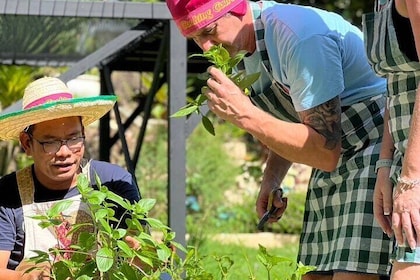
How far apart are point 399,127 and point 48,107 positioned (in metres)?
1.27

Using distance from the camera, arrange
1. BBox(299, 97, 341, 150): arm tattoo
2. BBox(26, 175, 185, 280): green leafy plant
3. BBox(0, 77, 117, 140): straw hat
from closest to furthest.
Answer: BBox(26, 175, 185, 280): green leafy plant → BBox(299, 97, 341, 150): arm tattoo → BBox(0, 77, 117, 140): straw hat

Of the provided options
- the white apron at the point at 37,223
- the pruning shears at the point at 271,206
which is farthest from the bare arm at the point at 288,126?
the white apron at the point at 37,223

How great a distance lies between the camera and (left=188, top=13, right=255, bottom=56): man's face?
320 cm

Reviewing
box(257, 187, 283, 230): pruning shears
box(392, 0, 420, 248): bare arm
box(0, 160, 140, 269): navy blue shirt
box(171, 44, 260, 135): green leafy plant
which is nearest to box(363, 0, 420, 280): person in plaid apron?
box(392, 0, 420, 248): bare arm

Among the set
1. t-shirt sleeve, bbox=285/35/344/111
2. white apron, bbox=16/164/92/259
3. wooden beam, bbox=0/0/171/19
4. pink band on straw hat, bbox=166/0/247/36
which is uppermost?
wooden beam, bbox=0/0/171/19

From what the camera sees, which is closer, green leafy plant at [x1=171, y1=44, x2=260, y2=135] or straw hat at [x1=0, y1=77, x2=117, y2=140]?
green leafy plant at [x1=171, y1=44, x2=260, y2=135]

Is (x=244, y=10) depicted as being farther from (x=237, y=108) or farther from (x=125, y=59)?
(x=125, y=59)

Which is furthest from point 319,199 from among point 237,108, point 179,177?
point 179,177

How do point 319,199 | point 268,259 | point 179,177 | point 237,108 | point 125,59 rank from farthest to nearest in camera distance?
point 125,59 < point 179,177 < point 319,199 < point 237,108 < point 268,259

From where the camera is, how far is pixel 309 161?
3.15 metres

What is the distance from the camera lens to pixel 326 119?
10.3 ft

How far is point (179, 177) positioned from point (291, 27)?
1920 millimetres

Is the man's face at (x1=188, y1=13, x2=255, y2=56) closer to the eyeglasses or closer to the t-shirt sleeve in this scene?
the t-shirt sleeve

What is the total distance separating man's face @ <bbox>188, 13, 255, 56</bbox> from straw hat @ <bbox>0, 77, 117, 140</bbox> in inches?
21.9
